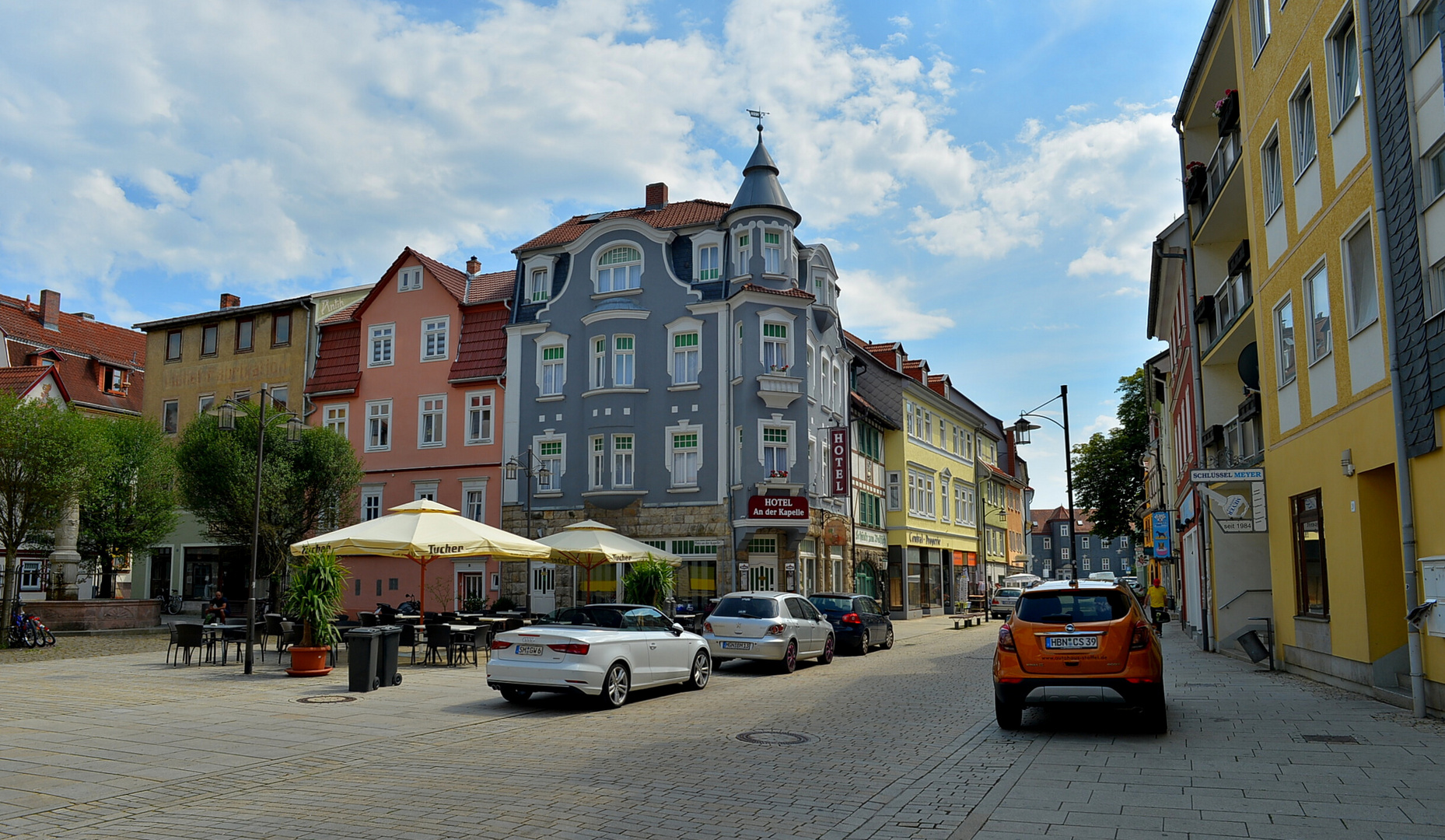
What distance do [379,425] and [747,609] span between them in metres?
24.9

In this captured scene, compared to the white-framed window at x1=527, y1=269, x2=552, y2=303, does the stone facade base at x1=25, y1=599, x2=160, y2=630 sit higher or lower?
lower

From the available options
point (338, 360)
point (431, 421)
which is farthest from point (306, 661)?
point (338, 360)

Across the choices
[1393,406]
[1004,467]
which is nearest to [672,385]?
[1393,406]

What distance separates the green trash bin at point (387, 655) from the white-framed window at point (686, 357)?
20121 millimetres

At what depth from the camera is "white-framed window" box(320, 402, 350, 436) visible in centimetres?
4153

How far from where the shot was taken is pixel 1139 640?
434 inches

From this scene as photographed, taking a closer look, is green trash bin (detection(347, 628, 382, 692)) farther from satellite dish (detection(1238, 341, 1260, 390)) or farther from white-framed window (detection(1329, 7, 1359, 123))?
satellite dish (detection(1238, 341, 1260, 390))

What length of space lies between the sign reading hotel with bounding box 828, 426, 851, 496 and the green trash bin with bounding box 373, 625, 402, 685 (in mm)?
21896

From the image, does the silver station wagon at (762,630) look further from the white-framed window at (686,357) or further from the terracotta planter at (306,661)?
the white-framed window at (686,357)

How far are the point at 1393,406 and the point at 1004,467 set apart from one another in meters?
62.2

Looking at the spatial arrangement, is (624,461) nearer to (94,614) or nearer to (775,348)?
(775,348)

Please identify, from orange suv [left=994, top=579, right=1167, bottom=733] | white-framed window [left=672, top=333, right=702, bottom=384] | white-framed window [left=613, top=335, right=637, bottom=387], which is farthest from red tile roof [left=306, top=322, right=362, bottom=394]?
orange suv [left=994, top=579, right=1167, bottom=733]

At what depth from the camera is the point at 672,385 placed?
118 ft

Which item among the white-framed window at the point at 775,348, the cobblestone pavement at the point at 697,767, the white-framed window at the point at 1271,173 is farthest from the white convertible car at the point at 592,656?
the white-framed window at the point at 775,348
